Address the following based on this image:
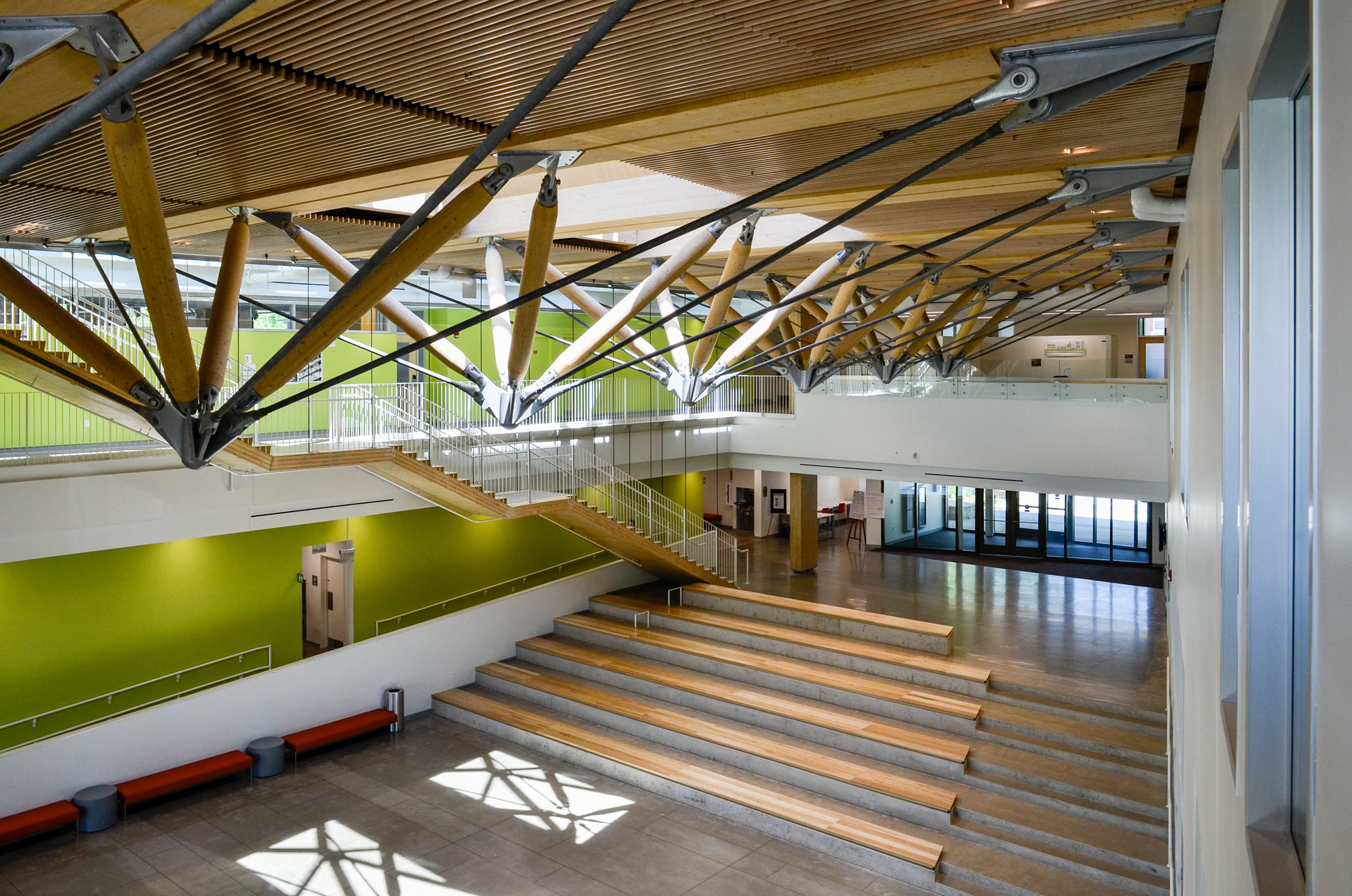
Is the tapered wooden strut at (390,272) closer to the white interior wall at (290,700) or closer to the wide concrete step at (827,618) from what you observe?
the white interior wall at (290,700)

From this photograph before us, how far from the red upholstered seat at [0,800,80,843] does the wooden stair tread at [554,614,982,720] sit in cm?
990

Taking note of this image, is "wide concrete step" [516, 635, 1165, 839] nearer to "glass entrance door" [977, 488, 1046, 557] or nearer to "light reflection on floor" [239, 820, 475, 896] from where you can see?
"light reflection on floor" [239, 820, 475, 896]

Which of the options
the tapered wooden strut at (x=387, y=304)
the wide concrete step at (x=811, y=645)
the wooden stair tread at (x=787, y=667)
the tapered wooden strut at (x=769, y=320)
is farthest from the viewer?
the wide concrete step at (x=811, y=645)

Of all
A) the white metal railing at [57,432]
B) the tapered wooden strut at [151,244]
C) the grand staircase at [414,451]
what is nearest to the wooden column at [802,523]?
the grand staircase at [414,451]

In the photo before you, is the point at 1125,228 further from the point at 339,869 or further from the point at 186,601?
→ the point at 186,601

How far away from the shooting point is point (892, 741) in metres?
14.8

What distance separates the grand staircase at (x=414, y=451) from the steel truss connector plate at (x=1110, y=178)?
9924mm

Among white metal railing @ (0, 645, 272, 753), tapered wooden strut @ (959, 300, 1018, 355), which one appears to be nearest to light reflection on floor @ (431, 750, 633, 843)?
white metal railing @ (0, 645, 272, 753)

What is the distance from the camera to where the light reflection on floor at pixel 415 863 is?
11.8 meters

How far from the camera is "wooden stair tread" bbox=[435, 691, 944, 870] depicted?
12.4m

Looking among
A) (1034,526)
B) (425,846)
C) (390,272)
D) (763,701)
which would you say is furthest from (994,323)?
(390,272)

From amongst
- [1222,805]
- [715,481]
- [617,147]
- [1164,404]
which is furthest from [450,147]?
[715,481]

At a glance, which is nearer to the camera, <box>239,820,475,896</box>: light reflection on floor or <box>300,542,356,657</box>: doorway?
<box>239,820,475,896</box>: light reflection on floor

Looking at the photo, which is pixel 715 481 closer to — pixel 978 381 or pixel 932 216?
pixel 978 381
